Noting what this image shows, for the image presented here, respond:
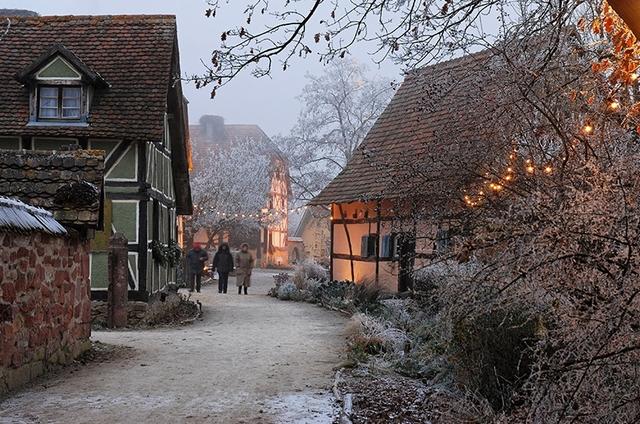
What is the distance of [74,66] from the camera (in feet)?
54.7

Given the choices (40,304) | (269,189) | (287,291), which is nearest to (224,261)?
(287,291)

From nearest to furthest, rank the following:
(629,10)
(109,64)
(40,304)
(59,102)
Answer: (629,10)
(40,304)
(59,102)
(109,64)

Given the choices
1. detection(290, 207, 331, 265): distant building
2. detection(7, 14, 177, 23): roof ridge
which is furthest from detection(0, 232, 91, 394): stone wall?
detection(290, 207, 331, 265): distant building

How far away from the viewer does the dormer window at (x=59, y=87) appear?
16609mm

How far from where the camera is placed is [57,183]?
948cm

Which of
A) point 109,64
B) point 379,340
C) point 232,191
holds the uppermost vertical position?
point 109,64

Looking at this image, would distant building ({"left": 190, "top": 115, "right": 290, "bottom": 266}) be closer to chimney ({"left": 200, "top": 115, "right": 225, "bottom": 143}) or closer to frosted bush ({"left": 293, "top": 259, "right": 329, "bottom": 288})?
chimney ({"left": 200, "top": 115, "right": 225, "bottom": 143})

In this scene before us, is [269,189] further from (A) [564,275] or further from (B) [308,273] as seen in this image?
(A) [564,275]

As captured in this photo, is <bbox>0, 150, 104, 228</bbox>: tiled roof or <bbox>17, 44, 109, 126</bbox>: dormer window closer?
<bbox>0, 150, 104, 228</bbox>: tiled roof

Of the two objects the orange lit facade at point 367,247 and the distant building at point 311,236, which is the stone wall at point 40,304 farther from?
the distant building at point 311,236

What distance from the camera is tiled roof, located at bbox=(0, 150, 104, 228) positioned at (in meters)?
9.29

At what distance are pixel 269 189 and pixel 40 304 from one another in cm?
4023

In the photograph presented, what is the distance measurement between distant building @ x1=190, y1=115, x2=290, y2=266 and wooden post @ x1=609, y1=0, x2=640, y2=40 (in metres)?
39.2

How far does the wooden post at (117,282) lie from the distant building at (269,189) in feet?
90.0
